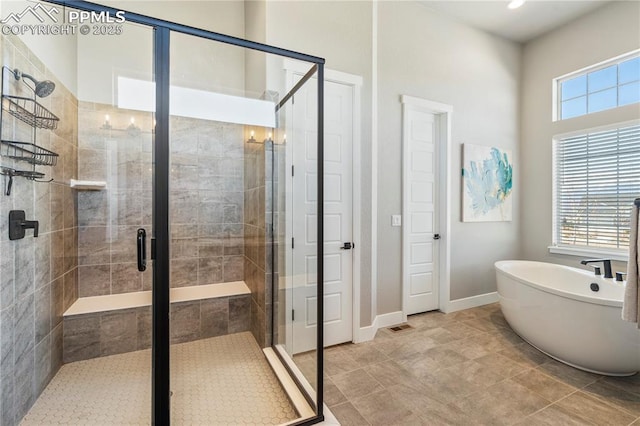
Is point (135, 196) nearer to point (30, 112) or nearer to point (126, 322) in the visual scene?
point (30, 112)

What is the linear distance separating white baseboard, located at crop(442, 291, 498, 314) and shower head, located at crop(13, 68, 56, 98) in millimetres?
4085

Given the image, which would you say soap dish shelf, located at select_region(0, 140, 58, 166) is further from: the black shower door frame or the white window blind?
the white window blind

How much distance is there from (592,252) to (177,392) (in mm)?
4370

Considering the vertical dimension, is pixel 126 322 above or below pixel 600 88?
below

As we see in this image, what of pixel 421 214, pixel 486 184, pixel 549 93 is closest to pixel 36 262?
pixel 421 214

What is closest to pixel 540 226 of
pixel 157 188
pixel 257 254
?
pixel 257 254

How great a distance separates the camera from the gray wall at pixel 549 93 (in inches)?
123

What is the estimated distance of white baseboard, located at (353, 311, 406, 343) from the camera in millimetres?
2713

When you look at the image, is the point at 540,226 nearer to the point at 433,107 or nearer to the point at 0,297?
the point at 433,107

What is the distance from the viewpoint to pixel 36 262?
71.1 inches

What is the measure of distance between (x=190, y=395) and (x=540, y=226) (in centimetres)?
437

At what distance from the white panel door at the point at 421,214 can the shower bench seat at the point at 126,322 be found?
1944 millimetres

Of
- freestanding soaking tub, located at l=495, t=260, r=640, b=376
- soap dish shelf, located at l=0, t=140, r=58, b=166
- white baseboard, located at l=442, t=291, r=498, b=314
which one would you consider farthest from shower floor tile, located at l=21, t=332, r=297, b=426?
white baseboard, located at l=442, t=291, r=498, b=314

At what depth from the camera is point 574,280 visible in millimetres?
2895
